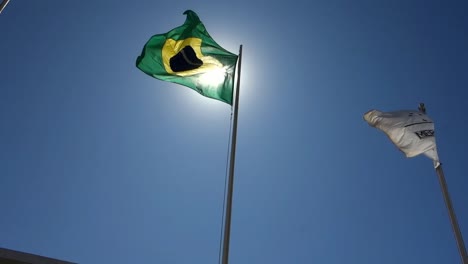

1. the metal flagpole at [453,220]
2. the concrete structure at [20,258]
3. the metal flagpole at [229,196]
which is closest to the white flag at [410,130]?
the metal flagpole at [453,220]

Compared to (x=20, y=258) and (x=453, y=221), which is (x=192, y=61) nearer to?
(x=20, y=258)

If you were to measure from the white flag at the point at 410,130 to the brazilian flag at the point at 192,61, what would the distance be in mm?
4649

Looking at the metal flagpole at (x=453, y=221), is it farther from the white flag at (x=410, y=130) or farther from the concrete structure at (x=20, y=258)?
the concrete structure at (x=20, y=258)

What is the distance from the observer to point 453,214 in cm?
935

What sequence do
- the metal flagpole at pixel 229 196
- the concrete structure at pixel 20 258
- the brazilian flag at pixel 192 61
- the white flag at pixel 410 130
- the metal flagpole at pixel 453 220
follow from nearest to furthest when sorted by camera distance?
the metal flagpole at pixel 229 196
the metal flagpole at pixel 453 220
the concrete structure at pixel 20 258
the brazilian flag at pixel 192 61
the white flag at pixel 410 130

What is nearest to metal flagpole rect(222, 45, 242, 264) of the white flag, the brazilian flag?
the brazilian flag

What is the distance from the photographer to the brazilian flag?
10.7m

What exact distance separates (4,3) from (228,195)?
24.7 ft

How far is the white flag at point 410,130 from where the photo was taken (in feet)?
35.6

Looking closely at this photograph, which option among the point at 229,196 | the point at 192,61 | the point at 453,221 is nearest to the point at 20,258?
the point at 229,196

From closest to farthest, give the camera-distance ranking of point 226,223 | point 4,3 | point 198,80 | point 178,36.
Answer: point 226,223
point 4,3
point 198,80
point 178,36

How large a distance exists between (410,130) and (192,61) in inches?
249

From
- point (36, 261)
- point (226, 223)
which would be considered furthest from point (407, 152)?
point (36, 261)

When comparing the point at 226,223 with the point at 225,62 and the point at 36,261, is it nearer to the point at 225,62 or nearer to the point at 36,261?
the point at 225,62
